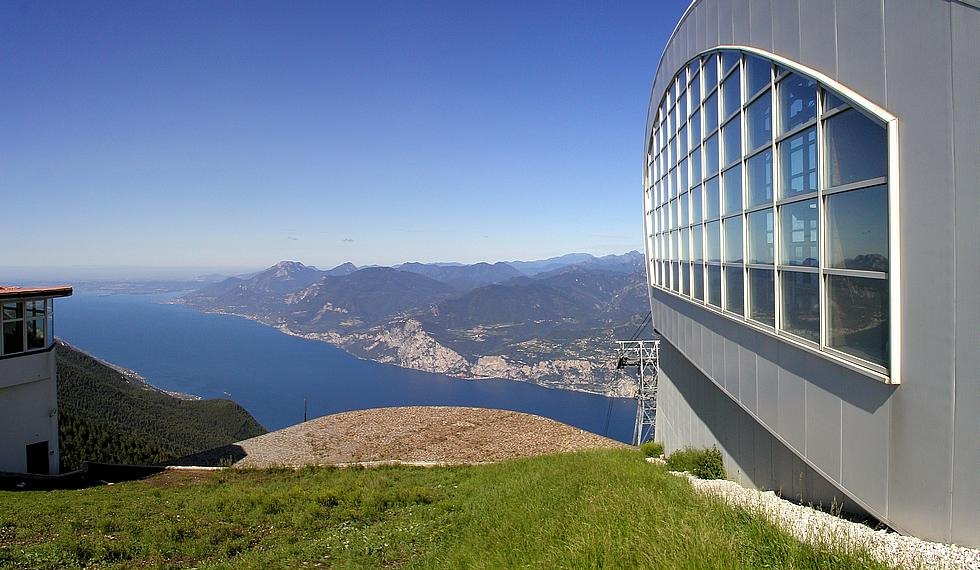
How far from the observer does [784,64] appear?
713cm

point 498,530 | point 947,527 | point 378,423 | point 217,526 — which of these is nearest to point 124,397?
point 378,423

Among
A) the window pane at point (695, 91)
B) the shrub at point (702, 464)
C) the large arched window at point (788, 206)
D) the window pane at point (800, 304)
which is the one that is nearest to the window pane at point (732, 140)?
the large arched window at point (788, 206)

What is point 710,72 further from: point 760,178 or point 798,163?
point 798,163

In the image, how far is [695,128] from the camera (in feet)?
42.0

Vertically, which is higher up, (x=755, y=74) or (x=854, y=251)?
(x=755, y=74)

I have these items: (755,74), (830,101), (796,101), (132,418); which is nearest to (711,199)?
(755,74)

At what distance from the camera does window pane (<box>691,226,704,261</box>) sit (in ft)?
40.5

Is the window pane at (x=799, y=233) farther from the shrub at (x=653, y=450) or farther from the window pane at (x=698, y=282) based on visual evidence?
the shrub at (x=653, y=450)

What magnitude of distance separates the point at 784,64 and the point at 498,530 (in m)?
6.78

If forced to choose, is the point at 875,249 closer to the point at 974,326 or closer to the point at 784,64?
the point at 974,326

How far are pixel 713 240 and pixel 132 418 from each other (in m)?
63.5

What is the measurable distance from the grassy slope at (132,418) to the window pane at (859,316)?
129 ft

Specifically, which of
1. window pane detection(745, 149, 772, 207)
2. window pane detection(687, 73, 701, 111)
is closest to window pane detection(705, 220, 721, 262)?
window pane detection(745, 149, 772, 207)

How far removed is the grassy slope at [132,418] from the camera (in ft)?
124
